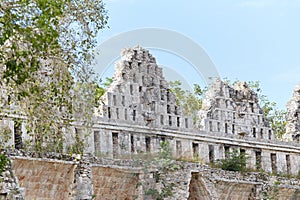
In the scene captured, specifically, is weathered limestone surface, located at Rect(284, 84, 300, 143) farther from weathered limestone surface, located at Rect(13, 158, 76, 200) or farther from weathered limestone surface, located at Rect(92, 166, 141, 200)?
weathered limestone surface, located at Rect(13, 158, 76, 200)

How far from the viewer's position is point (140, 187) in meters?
30.3

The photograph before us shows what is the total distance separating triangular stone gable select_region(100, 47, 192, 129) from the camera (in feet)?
106

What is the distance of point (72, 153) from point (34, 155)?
1982mm

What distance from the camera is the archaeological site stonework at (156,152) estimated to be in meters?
27.2

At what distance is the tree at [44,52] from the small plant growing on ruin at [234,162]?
1331cm

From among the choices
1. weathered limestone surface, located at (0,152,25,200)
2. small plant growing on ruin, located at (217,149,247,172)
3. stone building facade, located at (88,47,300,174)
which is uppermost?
stone building facade, located at (88,47,300,174)

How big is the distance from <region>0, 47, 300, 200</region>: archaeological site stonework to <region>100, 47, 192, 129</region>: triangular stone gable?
0.04 metres

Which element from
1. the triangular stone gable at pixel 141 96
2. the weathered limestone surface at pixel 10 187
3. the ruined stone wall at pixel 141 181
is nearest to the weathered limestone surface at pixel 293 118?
the ruined stone wall at pixel 141 181

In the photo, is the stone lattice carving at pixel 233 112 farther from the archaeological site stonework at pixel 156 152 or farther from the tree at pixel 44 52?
the tree at pixel 44 52

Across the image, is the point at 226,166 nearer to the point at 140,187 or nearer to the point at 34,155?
the point at 140,187

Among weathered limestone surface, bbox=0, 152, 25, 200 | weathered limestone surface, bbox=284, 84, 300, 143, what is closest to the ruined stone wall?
weathered limestone surface, bbox=0, 152, 25, 200

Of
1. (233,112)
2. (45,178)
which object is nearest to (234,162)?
(233,112)

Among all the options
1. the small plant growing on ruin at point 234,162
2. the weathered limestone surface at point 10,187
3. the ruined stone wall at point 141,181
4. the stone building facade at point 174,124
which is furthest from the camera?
the small plant growing on ruin at point 234,162

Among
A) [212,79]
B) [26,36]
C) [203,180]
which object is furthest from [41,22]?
[212,79]
